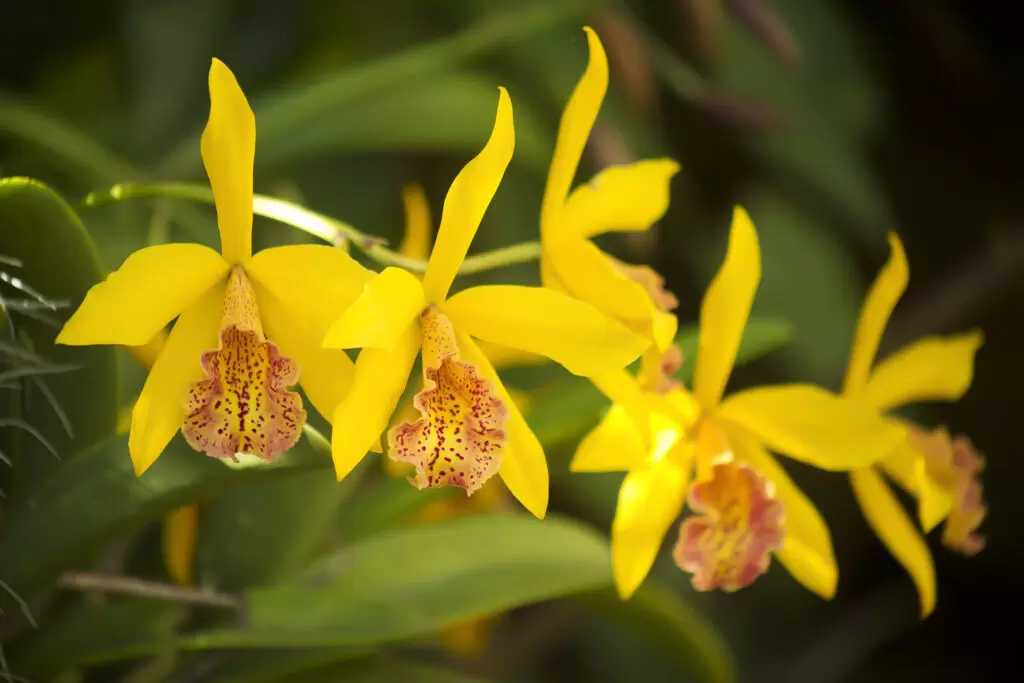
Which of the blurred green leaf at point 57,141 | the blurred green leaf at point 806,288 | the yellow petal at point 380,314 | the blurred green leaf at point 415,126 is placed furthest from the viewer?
the blurred green leaf at point 806,288

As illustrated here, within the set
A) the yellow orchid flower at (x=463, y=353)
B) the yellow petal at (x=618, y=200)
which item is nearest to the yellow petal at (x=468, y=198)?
the yellow orchid flower at (x=463, y=353)

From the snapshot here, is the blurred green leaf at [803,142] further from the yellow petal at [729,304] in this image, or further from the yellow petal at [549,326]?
the yellow petal at [549,326]

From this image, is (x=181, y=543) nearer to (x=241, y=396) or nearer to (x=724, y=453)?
(x=241, y=396)

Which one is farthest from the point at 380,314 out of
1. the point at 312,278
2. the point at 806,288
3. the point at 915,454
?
the point at 806,288

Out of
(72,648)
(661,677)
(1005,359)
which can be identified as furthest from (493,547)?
(1005,359)

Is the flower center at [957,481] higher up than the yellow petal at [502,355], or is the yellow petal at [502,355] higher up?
the flower center at [957,481]

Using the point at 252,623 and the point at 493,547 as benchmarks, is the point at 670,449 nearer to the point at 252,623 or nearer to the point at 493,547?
the point at 493,547

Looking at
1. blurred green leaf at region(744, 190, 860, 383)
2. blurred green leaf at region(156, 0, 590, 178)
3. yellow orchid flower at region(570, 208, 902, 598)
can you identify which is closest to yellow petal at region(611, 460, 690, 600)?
yellow orchid flower at region(570, 208, 902, 598)
